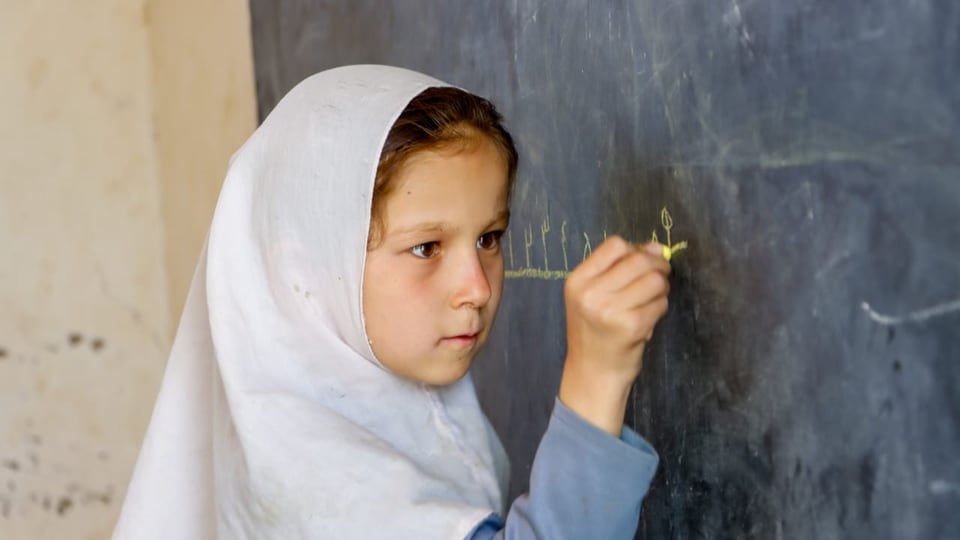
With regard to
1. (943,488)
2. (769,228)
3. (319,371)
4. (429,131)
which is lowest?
(943,488)

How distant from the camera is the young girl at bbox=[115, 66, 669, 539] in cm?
103

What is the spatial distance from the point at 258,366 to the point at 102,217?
166cm

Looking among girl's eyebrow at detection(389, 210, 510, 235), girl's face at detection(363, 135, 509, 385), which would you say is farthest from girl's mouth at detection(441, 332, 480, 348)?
girl's eyebrow at detection(389, 210, 510, 235)

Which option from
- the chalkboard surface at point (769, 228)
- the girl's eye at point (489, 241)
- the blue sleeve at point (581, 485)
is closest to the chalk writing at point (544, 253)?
the chalkboard surface at point (769, 228)

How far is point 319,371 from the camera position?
1.19 metres

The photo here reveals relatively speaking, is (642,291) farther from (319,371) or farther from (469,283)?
(319,371)

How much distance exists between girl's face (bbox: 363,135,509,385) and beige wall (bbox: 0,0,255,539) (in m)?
1.40

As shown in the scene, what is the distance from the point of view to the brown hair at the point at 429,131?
1.14m

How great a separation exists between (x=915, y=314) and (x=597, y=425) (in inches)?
11.1

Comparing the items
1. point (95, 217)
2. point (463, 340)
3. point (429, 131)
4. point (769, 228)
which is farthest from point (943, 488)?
point (95, 217)

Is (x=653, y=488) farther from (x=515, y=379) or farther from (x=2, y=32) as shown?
(x=2, y=32)

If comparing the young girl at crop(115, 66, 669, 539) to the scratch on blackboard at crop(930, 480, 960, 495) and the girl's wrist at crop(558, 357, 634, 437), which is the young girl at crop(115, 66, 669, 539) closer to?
the girl's wrist at crop(558, 357, 634, 437)

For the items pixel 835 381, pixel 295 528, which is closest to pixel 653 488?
pixel 835 381

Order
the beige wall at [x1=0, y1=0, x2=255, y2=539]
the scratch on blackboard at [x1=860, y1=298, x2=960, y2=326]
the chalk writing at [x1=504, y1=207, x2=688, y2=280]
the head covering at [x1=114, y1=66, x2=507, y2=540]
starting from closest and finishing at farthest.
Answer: the scratch on blackboard at [x1=860, y1=298, x2=960, y2=326] < the head covering at [x1=114, y1=66, x2=507, y2=540] < the chalk writing at [x1=504, y1=207, x2=688, y2=280] < the beige wall at [x1=0, y1=0, x2=255, y2=539]
